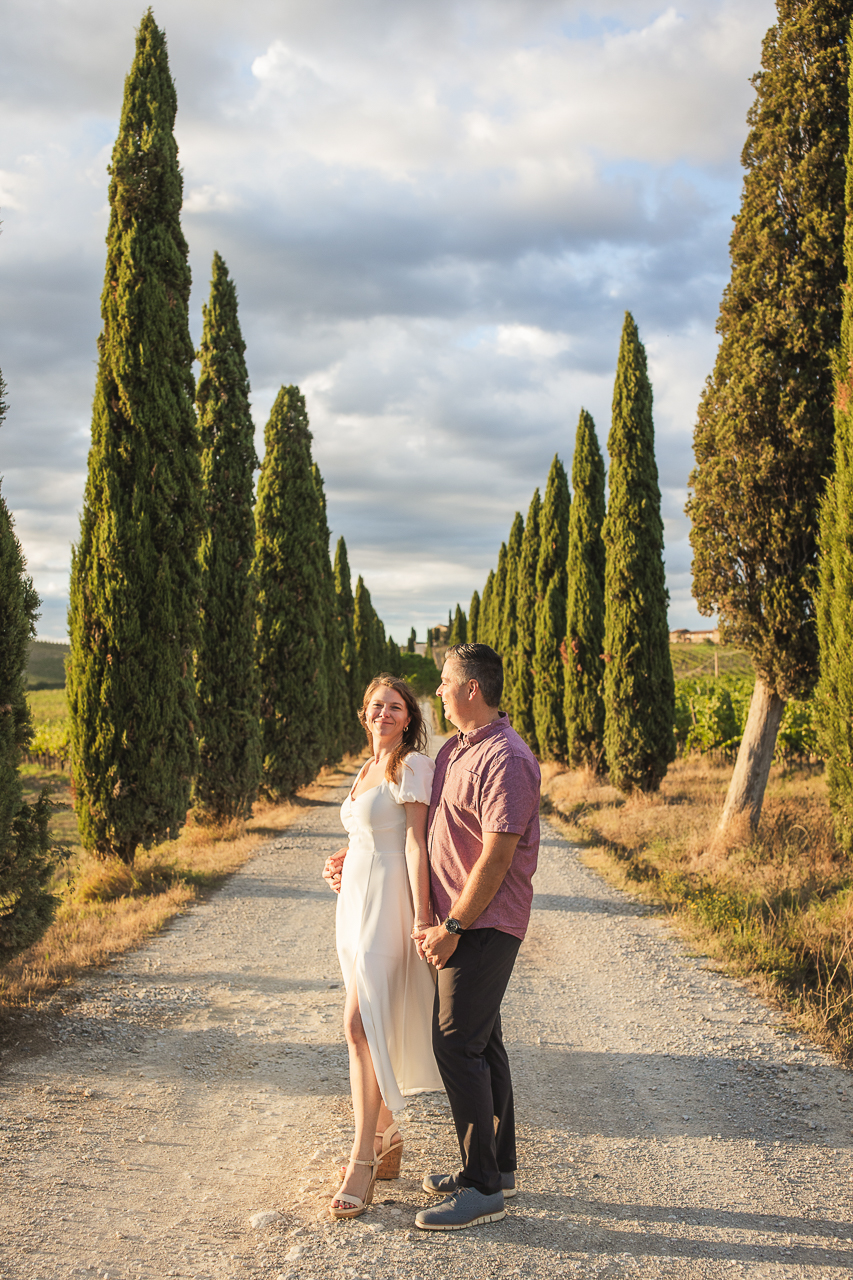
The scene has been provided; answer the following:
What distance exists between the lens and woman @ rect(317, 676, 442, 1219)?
2992 mm

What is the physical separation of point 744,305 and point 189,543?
7.23 m

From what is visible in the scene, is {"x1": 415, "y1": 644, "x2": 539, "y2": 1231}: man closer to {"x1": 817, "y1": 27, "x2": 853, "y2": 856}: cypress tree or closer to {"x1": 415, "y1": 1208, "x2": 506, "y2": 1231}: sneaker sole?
{"x1": 415, "y1": 1208, "x2": 506, "y2": 1231}: sneaker sole

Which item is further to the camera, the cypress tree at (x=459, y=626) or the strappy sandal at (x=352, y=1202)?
the cypress tree at (x=459, y=626)

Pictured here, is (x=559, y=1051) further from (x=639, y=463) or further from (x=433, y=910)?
(x=639, y=463)

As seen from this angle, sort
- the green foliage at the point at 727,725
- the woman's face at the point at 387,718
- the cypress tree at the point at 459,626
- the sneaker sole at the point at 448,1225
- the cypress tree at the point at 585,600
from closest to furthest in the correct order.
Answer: the sneaker sole at the point at 448,1225
the woman's face at the point at 387,718
the green foliage at the point at 727,725
the cypress tree at the point at 585,600
the cypress tree at the point at 459,626

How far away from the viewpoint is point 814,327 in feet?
28.0

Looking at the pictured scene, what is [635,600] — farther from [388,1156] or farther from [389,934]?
[388,1156]

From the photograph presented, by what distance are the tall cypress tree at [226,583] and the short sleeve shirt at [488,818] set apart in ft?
32.9

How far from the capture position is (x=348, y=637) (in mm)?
30484

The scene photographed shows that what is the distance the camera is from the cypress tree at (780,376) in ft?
28.1

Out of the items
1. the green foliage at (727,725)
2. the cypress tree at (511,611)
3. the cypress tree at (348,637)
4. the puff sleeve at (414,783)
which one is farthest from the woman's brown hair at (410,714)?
the cypress tree at (348,637)

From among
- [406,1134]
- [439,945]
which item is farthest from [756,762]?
[439,945]

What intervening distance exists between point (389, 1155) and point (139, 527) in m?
7.62

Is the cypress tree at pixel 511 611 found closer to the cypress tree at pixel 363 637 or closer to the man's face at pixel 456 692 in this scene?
the cypress tree at pixel 363 637
